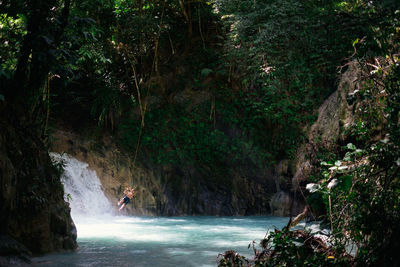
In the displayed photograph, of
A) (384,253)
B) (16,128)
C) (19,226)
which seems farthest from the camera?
(16,128)

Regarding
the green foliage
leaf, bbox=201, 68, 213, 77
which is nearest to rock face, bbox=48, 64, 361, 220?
the green foliage

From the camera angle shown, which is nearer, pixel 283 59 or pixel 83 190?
pixel 283 59

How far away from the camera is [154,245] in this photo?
256 inches

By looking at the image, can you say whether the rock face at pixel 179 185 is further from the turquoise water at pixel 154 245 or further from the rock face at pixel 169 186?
the turquoise water at pixel 154 245

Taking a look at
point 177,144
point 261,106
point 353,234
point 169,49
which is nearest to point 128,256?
point 353,234

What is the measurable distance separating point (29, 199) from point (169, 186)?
7.88m

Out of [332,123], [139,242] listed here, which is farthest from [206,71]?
[139,242]

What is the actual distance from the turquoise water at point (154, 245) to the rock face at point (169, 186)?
3.40 m

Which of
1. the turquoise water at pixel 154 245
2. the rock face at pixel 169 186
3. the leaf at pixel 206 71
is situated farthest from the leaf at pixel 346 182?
the leaf at pixel 206 71

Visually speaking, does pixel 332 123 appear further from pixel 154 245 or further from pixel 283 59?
pixel 154 245

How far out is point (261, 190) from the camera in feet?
43.9

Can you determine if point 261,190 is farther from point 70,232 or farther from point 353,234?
point 353,234

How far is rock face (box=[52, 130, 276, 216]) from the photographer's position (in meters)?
12.6

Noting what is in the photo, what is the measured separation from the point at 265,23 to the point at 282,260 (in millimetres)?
9145
